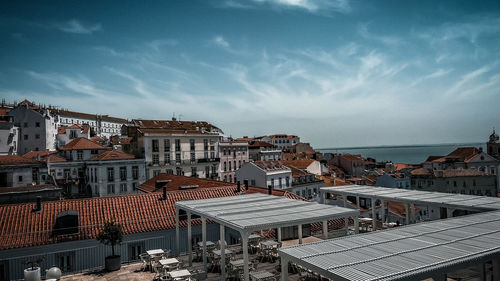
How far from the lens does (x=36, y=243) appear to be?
56.8 ft

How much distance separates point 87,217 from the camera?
66.0 feet

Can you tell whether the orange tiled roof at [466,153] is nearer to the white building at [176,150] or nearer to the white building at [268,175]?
the white building at [268,175]

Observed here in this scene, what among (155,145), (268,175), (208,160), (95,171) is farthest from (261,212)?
(208,160)

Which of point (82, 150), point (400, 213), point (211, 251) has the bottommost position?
point (400, 213)

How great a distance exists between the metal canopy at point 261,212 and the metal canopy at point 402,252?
279 centimetres

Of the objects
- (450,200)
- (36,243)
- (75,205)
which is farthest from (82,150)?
(450,200)

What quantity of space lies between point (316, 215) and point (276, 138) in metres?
124

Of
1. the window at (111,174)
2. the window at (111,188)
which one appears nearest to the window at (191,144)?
the window at (111,174)

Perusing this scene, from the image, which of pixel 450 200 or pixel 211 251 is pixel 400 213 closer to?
pixel 450 200

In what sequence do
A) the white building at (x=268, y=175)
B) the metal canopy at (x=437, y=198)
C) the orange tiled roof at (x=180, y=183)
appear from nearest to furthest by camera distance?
the metal canopy at (x=437, y=198) < the orange tiled roof at (x=180, y=183) < the white building at (x=268, y=175)

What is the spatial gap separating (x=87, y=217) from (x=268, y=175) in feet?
99.3

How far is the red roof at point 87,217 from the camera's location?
1779 cm

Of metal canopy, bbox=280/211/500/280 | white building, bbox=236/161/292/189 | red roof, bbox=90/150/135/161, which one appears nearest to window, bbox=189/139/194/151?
red roof, bbox=90/150/135/161

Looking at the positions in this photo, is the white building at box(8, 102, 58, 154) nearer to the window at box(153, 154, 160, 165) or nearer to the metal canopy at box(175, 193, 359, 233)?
the window at box(153, 154, 160, 165)
